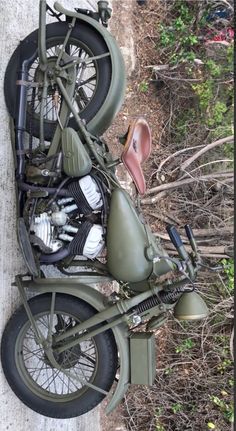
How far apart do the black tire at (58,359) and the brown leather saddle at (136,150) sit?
68 centimetres

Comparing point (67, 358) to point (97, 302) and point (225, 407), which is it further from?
point (225, 407)

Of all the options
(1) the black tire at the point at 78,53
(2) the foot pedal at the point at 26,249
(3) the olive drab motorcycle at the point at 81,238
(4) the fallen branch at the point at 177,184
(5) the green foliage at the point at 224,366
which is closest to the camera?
(3) the olive drab motorcycle at the point at 81,238

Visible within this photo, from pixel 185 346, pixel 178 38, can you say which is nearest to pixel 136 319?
pixel 185 346

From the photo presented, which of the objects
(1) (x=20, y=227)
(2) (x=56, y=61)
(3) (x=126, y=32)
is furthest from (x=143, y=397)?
(3) (x=126, y=32)

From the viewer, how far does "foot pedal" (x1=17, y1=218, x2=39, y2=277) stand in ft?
8.54

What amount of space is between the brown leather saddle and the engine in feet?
0.66

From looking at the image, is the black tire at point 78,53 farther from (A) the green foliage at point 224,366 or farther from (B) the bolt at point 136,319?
(A) the green foliage at point 224,366

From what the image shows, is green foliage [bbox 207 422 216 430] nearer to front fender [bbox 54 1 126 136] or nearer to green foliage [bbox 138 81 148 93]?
front fender [bbox 54 1 126 136]

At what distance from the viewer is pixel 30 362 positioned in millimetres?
2941

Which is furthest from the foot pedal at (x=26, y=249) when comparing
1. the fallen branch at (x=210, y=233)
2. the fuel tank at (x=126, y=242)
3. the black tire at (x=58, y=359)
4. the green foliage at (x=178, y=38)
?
the green foliage at (x=178, y=38)

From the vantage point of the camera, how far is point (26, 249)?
103 inches

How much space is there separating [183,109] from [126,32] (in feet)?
2.84

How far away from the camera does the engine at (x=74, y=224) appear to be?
2529 mm

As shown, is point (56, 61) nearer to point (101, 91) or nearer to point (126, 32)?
point (101, 91)
